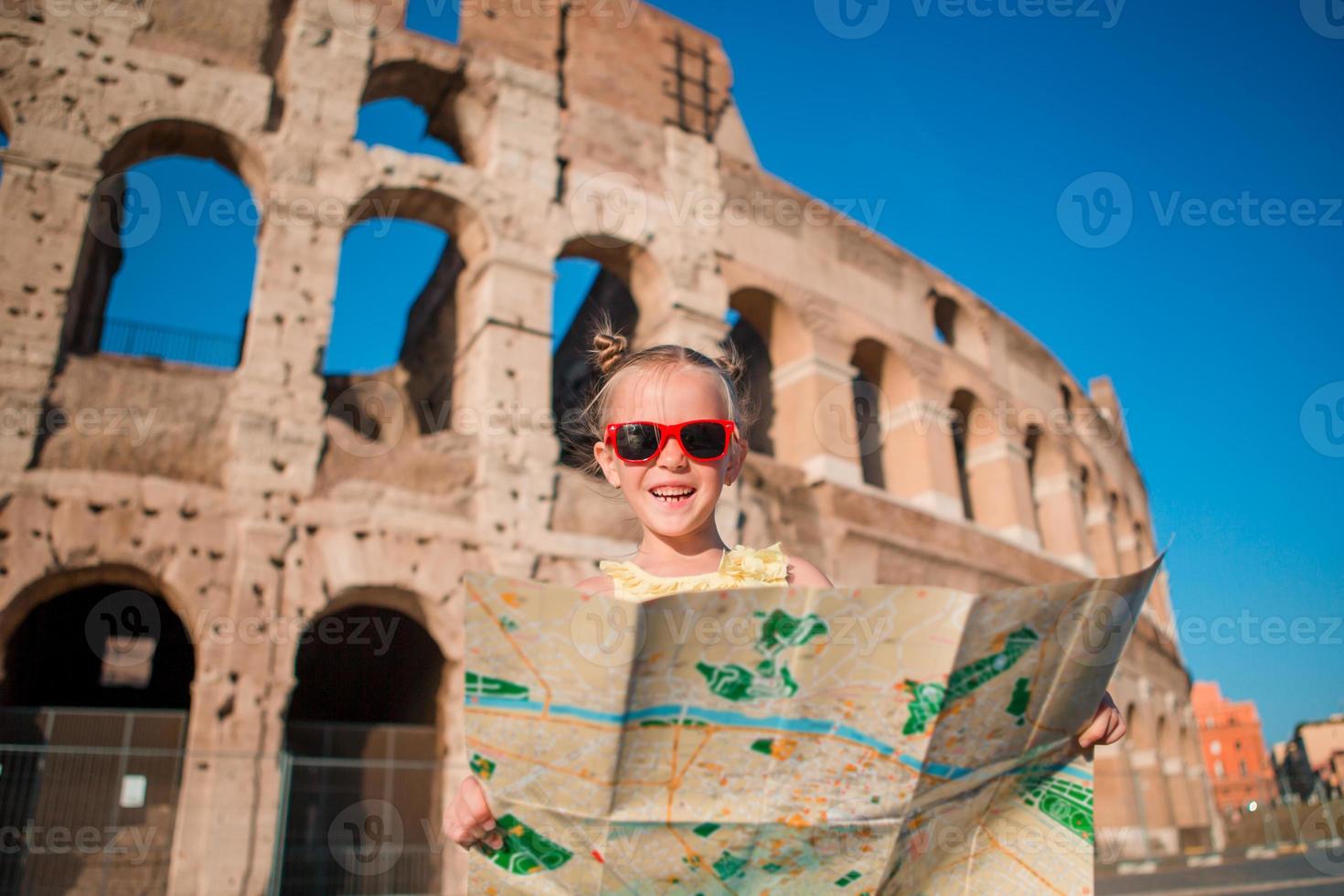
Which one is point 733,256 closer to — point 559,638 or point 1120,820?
point 1120,820

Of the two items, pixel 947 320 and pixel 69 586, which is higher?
pixel 947 320

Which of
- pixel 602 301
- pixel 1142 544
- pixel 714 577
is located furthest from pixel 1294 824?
pixel 714 577

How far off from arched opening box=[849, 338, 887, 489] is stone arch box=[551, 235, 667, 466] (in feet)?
11.3

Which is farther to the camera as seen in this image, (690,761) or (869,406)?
(869,406)

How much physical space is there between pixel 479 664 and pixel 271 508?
293 inches

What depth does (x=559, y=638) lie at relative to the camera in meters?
1.17

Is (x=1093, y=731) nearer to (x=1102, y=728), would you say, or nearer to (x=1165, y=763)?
(x=1102, y=728)

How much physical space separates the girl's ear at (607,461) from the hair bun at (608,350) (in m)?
0.18

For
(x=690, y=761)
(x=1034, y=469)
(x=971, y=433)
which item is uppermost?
(x=1034, y=469)

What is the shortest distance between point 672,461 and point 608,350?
0.38 m

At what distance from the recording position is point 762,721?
1.24 metres

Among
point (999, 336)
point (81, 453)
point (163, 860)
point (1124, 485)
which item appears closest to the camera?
point (81, 453)

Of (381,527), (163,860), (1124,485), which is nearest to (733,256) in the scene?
(381,527)

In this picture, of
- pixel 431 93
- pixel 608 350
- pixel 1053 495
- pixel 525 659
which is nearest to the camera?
pixel 525 659
